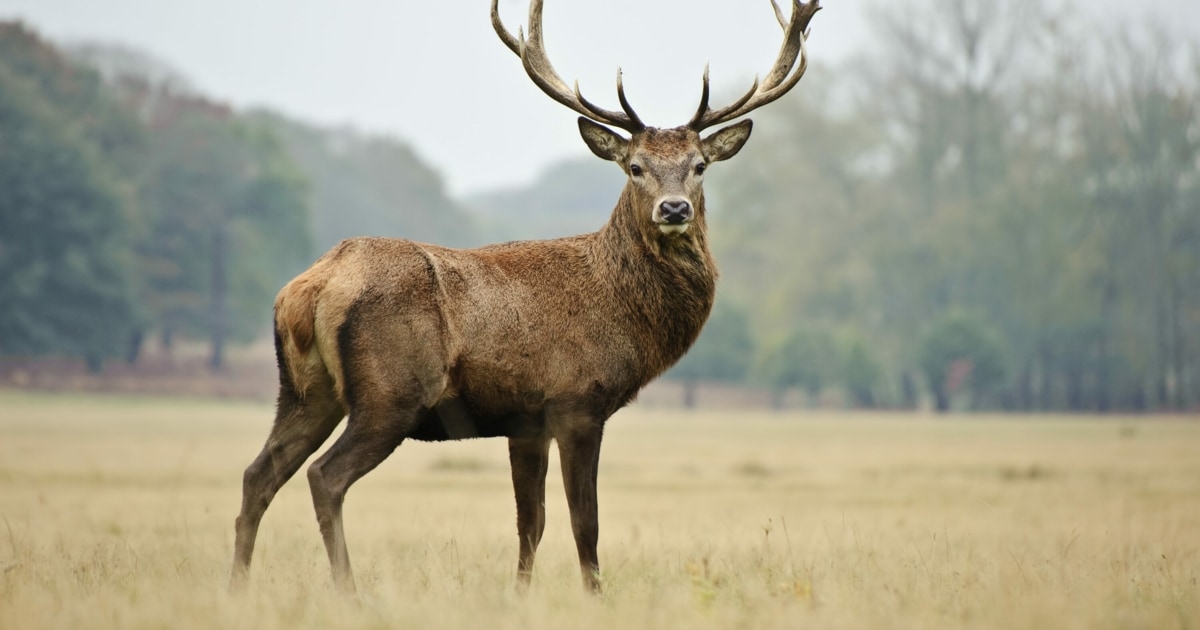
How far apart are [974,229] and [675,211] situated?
55.2 m

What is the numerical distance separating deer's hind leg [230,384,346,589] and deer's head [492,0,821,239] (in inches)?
94.6

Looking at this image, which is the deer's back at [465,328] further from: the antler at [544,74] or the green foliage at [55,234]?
the green foliage at [55,234]

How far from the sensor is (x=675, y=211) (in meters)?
8.52

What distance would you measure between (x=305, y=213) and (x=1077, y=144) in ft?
123

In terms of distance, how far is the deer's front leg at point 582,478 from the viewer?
8.24m

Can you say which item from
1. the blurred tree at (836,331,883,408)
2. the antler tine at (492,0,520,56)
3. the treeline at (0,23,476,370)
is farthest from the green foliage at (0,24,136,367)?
the antler tine at (492,0,520,56)

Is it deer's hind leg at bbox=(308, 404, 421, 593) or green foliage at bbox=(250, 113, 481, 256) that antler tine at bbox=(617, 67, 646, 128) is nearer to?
deer's hind leg at bbox=(308, 404, 421, 593)

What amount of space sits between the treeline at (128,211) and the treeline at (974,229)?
2199 cm

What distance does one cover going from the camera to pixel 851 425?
4478 cm

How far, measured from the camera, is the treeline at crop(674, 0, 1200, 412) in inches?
2251

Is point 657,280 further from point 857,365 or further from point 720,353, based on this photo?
point 720,353

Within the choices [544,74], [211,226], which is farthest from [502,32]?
[211,226]

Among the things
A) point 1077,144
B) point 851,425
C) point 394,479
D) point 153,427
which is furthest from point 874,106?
point 394,479

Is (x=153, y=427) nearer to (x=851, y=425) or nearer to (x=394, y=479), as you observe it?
(x=394, y=479)
